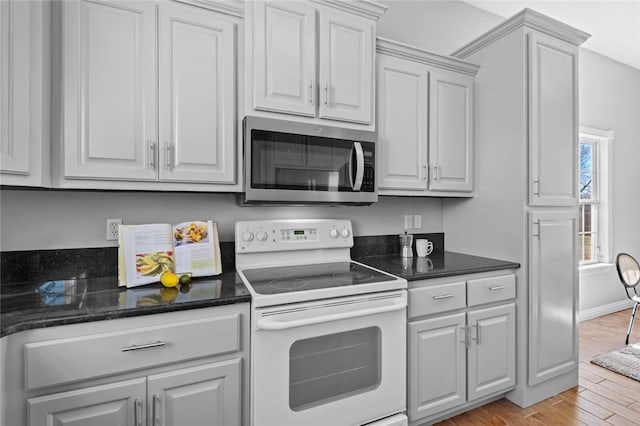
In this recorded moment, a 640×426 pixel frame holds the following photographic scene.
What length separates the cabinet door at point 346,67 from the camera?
73.9 inches

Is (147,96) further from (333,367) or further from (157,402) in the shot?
(333,367)

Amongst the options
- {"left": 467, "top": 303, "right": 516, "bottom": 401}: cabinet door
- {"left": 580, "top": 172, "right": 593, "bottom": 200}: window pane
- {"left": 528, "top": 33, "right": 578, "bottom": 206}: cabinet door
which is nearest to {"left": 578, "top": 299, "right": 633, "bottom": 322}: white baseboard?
{"left": 580, "top": 172, "right": 593, "bottom": 200}: window pane

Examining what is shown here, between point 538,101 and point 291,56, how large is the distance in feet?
5.11

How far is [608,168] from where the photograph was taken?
3928 mm

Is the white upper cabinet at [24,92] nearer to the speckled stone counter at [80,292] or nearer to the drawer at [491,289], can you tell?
the speckled stone counter at [80,292]

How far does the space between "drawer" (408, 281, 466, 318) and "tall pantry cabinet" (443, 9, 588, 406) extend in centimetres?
49

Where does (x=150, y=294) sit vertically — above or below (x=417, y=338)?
above

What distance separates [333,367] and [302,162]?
1.03 metres

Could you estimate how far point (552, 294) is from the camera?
86.9 inches

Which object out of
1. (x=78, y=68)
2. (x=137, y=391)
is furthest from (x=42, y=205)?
(x=137, y=391)

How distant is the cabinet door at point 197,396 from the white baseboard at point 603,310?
13.0 ft

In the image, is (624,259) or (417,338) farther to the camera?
(624,259)

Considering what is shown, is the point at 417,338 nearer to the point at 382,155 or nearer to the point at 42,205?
the point at 382,155

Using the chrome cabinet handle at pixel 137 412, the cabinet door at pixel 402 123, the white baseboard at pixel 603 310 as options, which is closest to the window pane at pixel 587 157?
the white baseboard at pixel 603 310
